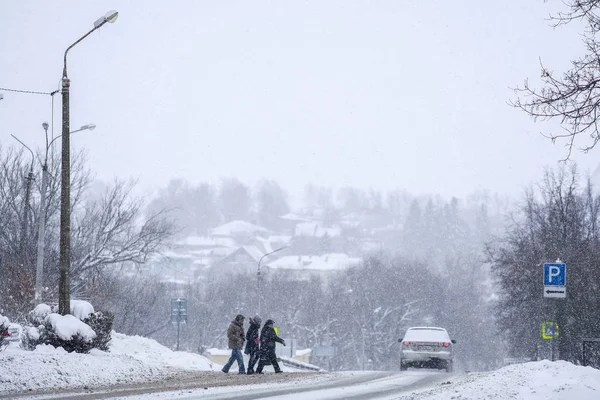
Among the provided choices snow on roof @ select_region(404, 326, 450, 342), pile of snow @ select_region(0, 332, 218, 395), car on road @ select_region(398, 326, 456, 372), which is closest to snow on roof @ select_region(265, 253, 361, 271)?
snow on roof @ select_region(404, 326, 450, 342)

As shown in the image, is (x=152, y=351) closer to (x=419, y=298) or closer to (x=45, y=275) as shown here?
(x=45, y=275)

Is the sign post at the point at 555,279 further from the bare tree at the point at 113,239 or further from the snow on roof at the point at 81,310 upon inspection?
the bare tree at the point at 113,239

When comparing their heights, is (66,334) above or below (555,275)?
below

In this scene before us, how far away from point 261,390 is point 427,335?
1306cm

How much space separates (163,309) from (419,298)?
28.9m

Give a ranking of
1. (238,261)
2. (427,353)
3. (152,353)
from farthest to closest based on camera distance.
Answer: (238,261), (427,353), (152,353)

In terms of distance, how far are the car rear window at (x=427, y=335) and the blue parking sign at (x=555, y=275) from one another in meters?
4.94

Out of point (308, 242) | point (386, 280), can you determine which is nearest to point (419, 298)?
point (386, 280)

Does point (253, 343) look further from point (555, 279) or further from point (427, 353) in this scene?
point (555, 279)

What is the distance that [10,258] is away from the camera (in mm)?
39656

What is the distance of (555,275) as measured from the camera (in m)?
21.8

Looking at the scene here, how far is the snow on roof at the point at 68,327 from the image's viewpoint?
17.1 meters

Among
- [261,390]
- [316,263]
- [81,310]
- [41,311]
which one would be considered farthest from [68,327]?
[316,263]

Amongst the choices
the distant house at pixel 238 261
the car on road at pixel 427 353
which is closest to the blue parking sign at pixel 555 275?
the car on road at pixel 427 353
